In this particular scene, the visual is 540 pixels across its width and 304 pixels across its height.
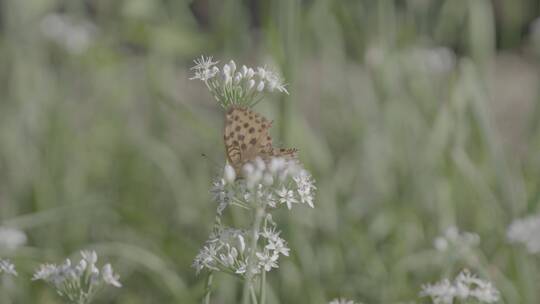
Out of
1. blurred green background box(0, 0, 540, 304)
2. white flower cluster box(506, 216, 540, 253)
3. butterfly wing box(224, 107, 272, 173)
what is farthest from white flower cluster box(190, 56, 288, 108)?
white flower cluster box(506, 216, 540, 253)

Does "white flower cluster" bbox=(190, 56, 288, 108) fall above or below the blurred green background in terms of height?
below

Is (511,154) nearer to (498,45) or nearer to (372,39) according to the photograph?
(372,39)

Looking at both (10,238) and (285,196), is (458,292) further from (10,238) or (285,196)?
(10,238)

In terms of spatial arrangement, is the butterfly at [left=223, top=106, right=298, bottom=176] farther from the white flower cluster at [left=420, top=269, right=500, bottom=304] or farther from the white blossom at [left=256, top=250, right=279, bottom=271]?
the white flower cluster at [left=420, top=269, right=500, bottom=304]

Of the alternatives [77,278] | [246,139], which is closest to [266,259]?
[246,139]

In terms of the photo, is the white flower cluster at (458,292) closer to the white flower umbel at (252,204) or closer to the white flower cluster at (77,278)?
the white flower umbel at (252,204)

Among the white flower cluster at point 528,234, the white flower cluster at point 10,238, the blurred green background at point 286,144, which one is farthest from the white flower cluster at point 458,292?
the white flower cluster at point 10,238

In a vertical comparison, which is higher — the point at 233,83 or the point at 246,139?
the point at 233,83
